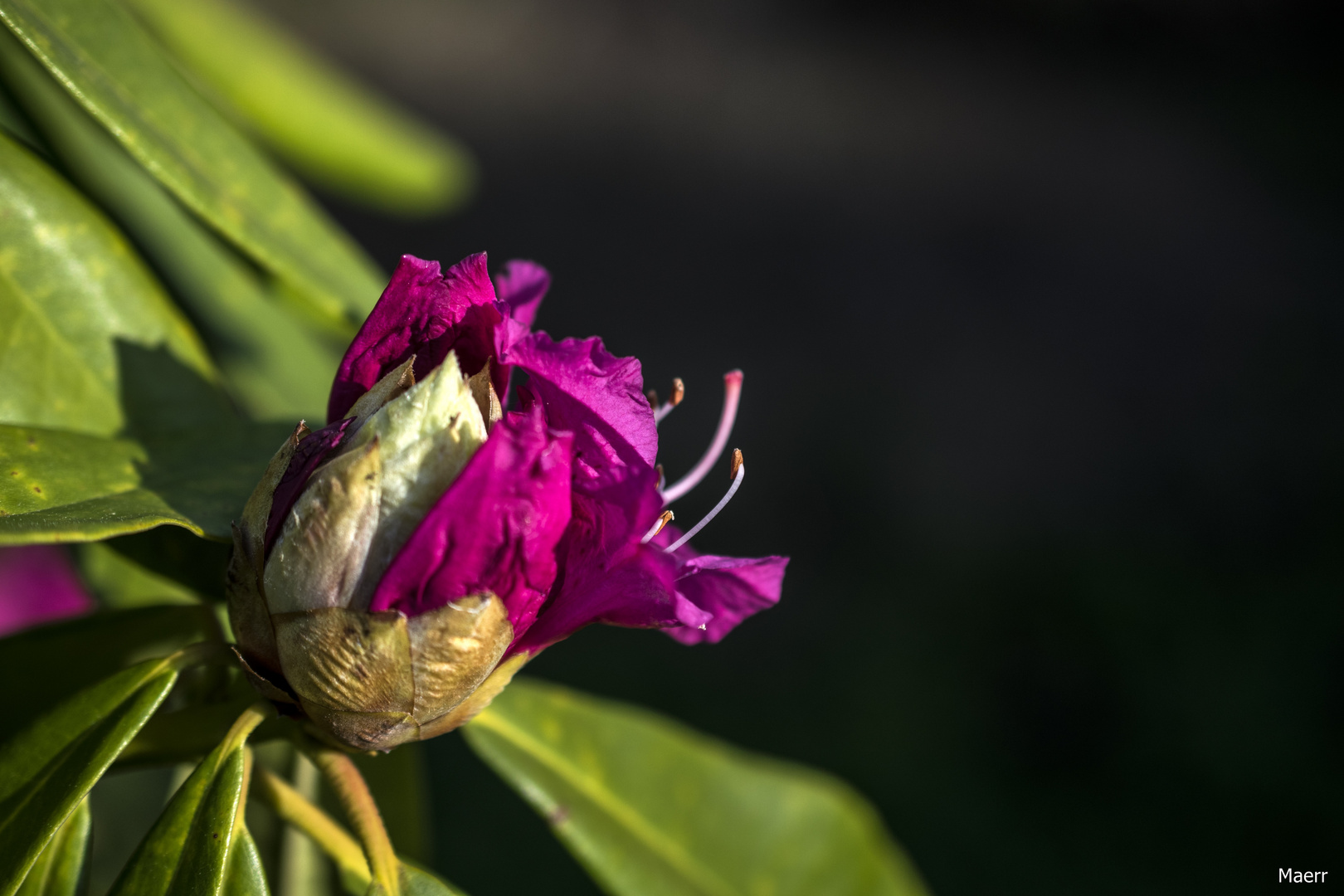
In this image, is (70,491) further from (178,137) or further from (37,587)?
(37,587)

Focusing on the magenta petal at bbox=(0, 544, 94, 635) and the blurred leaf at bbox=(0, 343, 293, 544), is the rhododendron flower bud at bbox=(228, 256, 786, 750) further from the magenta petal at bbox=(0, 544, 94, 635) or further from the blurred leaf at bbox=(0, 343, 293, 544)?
the magenta petal at bbox=(0, 544, 94, 635)

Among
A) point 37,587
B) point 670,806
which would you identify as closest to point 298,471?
point 670,806

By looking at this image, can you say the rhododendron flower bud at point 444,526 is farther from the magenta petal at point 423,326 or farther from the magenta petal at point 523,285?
the magenta petal at point 523,285

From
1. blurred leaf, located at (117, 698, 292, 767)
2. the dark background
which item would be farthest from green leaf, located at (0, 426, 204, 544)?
the dark background

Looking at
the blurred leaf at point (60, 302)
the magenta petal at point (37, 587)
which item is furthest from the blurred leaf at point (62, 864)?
the magenta petal at point (37, 587)

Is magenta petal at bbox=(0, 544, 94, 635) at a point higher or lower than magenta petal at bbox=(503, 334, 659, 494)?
lower

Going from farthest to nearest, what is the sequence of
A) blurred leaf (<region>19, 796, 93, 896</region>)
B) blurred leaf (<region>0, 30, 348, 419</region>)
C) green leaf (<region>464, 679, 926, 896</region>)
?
blurred leaf (<region>0, 30, 348, 419</region>) < green leaf (<region>464, 679, 926, 896</region>) < blurred leaf (<region>19, 796, 93, 896</region>)

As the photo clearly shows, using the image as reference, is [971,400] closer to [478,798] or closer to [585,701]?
[478,798]

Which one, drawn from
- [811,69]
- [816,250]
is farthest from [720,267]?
[811,69]
